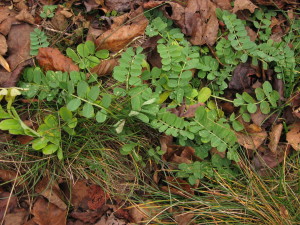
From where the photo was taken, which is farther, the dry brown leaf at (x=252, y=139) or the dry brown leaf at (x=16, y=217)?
the dry brown leaf at (x=252, y=139)

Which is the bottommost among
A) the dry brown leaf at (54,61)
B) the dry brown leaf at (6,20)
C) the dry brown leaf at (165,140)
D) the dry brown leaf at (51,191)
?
the dry brown leaf at (51,191)

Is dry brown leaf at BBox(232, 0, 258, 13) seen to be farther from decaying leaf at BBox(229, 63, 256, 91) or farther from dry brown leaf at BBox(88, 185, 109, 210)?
dry brown leaf at BBox(88, 185, 109, 210)

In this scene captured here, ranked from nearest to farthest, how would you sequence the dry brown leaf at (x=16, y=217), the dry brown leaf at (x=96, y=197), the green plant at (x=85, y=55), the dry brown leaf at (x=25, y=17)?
the dry brown leaf at (x=16, y=217), the dry brown leaf at (x=96, y=197), the green plant at (x=85, y=55), the dry brown leaf at (x=25, y=17)

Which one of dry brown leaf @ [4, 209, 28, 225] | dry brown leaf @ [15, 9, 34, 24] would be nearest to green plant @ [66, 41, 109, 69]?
dry brown leaf @ [15, 9, 34, 24]

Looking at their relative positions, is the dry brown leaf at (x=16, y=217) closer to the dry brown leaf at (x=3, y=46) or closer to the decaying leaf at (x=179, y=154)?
the decaying leaf at (x=179, y=154)

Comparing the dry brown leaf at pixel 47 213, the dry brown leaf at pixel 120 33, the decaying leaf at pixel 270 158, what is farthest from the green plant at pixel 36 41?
the decaying leaf at pixel 270 158

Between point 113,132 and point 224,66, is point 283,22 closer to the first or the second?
point 224,66
